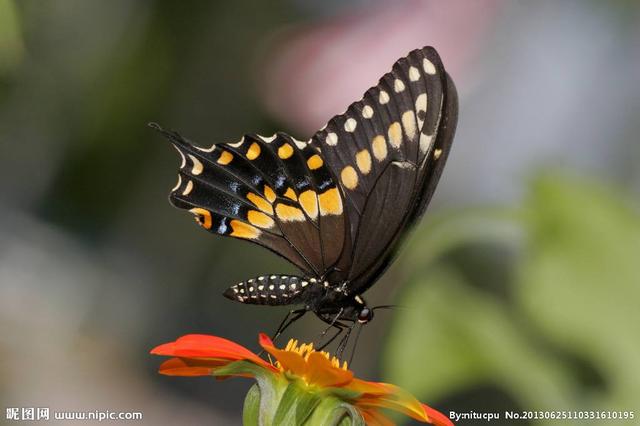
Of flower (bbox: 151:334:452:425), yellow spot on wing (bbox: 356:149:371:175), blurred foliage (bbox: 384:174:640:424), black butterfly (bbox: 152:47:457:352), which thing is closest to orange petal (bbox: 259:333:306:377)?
flower (bbox: 151:334:452:425)

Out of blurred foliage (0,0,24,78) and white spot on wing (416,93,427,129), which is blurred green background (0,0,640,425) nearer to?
blurred foliage (0,0,24,78)

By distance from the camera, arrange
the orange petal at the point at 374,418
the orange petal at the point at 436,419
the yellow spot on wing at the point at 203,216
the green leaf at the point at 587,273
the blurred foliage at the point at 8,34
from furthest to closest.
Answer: the green leaf at the point at 587,273 → the yellow spot on wing at the point at 203,216 → the orange petal at the point at 374,418 → the orange petal at the point at 436,419 → the blurred foliage at the point at 8,34

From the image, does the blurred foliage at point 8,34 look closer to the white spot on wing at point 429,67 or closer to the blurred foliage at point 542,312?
the white spot on wing at point 429,67

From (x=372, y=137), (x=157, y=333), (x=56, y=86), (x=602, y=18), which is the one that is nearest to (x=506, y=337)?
A: (x=372, y=137)

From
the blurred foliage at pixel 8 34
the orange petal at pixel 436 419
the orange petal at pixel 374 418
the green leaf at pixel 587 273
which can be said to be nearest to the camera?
the blurred foliage at pixel 8 34

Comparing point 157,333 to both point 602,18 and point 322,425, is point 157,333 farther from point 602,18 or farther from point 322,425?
point 322,425

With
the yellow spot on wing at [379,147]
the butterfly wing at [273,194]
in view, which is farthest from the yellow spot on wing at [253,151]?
the yellow spot on wing at [379,147]
